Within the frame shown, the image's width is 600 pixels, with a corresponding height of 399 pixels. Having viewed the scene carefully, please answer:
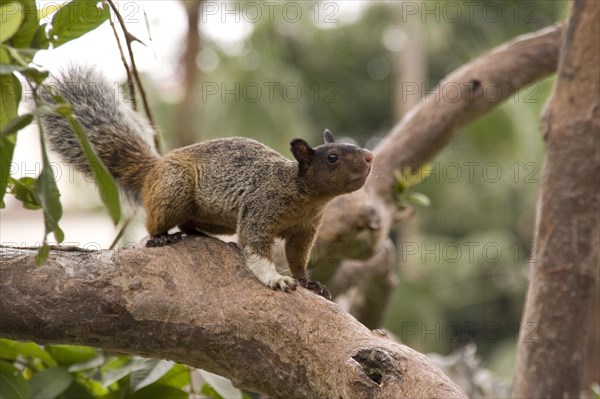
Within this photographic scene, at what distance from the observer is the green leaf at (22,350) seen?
2.63 meters

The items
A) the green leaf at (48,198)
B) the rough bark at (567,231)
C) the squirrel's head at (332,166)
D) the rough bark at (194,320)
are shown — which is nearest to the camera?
the green leaf at (48,198)

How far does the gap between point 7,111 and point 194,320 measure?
89cm

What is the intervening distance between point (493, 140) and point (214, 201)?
27.2 ft

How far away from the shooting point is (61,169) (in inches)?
136

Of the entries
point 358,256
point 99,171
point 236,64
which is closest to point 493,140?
point 236,64

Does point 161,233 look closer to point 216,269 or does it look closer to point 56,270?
point 216,269

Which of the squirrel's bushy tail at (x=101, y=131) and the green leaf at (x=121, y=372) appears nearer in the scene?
the green leaf at (x=121, y=372)

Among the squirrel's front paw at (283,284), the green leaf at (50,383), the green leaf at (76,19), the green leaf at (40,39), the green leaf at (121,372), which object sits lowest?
the green leaf at (50,383)

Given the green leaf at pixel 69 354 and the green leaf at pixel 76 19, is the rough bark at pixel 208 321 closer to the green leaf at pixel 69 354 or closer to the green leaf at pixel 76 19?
the green leaf at pixel 69 354

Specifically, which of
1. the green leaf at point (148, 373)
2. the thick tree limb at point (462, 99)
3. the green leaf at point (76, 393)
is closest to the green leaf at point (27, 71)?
the green leaf at point (148, 373)

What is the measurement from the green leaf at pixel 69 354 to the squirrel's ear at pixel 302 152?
1.15 meters

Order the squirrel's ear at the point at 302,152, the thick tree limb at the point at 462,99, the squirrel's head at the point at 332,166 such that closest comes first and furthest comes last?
1. the squirrel's head at the point at 332,166
2. the squirrel's ear at the point at 302,152
3. the thick tree limb at the point at 462,99

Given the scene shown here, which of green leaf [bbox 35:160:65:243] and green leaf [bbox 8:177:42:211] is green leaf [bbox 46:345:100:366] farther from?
green leaf [bbox 35:160:65:243]

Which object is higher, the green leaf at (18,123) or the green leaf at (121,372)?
the green leaf at (18,123)
